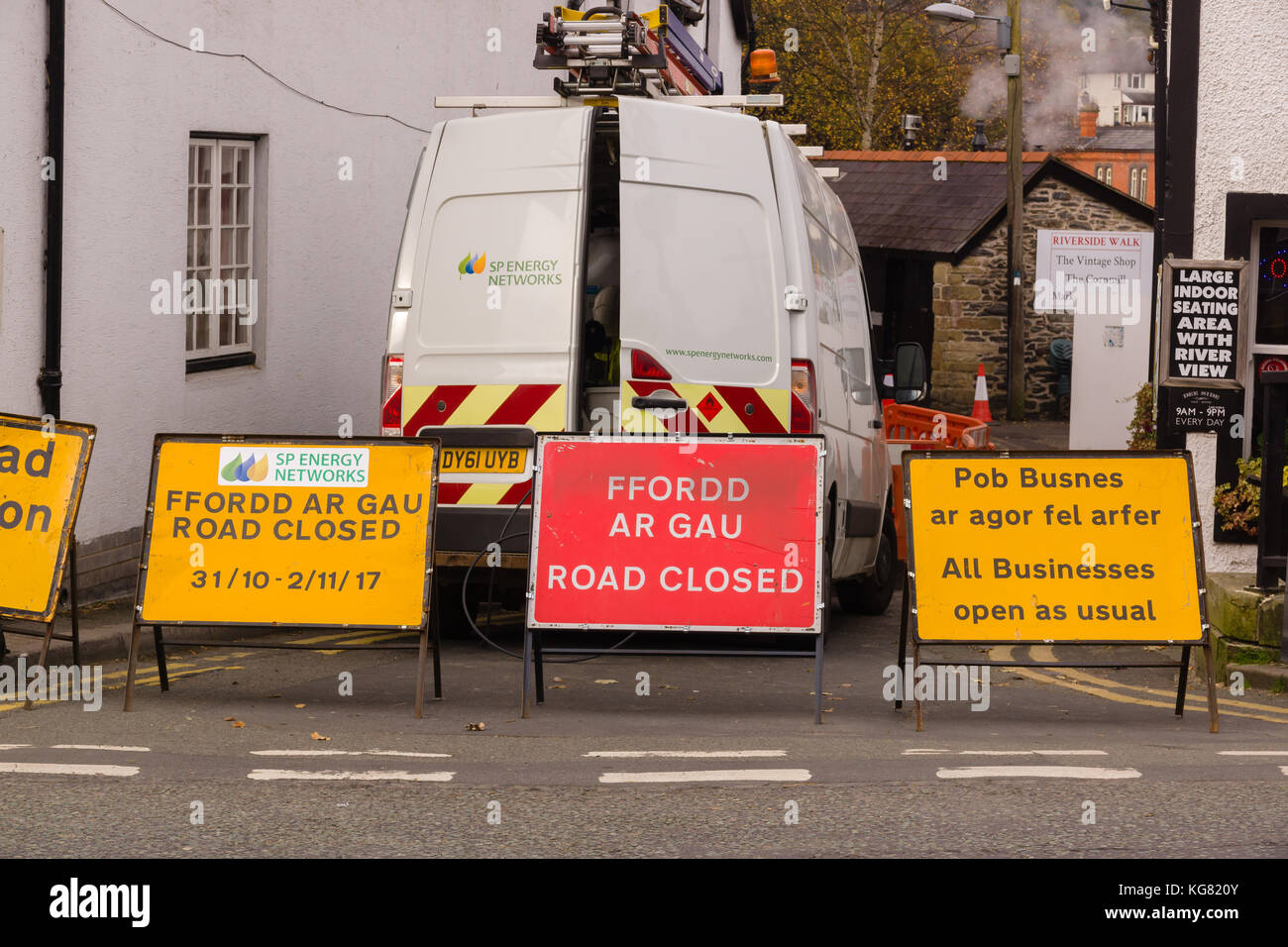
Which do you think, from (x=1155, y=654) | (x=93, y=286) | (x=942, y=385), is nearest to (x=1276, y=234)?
(x=1155, y=654)

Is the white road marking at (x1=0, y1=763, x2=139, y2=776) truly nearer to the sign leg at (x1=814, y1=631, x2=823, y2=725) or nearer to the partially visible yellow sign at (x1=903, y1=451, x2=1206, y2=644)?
the sign leg at (x1=814, y1=631, x2=823, y2=725)

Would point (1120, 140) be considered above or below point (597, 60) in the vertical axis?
above

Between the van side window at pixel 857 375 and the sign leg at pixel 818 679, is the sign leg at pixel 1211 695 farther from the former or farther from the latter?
the van side window at pixel 857 375

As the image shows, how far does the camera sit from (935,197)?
3309 cm

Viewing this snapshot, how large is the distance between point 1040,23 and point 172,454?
86201 millimetres

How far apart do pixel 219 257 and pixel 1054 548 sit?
725 centimetres

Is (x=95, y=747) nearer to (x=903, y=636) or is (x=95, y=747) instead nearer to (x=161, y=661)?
(x=161, y=661)

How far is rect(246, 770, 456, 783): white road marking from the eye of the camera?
6.29 metres

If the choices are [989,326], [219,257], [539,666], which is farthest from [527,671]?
[989,326]

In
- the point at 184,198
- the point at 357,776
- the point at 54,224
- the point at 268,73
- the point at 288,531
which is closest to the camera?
the point at 357,776

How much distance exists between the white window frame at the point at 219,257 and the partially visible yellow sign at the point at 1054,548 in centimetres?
639

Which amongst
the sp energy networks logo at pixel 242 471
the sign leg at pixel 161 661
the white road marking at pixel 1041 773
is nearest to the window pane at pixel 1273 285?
the white road marking at pixel 1041 773

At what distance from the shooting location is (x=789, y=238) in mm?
9414

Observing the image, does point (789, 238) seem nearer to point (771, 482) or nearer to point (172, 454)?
point (771, 482)
